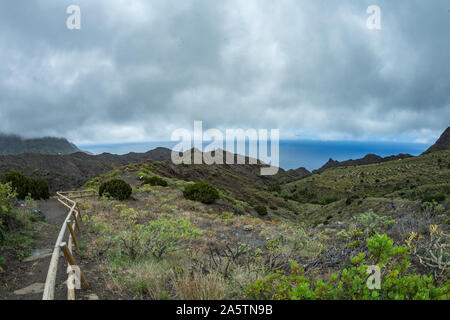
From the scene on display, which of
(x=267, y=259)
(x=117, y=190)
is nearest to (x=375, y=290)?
(x=267, y=259)

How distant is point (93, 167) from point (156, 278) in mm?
150948

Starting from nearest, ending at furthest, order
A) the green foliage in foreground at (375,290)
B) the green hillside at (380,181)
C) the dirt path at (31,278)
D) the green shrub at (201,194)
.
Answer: the green foliage in foreground at (375,290) < the dirt path at (31,278) < the green shrub at (201,194) < the green hillside at (380,181)

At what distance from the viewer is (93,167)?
135m

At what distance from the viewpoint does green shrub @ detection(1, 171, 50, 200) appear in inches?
745

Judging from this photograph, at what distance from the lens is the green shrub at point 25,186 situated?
1893 cm

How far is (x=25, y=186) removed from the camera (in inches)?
770

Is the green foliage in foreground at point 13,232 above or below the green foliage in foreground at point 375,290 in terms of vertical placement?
below

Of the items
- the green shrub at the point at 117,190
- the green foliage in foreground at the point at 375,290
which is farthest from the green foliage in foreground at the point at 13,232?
the green shrub at the point at 117,190

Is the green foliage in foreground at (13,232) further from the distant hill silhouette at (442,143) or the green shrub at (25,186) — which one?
the distant hill silhouette at (442,143)

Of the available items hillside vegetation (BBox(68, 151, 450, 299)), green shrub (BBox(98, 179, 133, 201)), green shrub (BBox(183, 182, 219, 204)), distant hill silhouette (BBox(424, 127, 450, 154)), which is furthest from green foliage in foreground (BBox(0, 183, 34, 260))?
distant hill silhouette (BBox(424, 127, 450, 154))

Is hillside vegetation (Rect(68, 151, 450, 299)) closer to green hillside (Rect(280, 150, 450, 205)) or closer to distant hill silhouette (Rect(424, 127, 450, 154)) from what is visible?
green hillside (Rect(280, 150, 450, 205))
